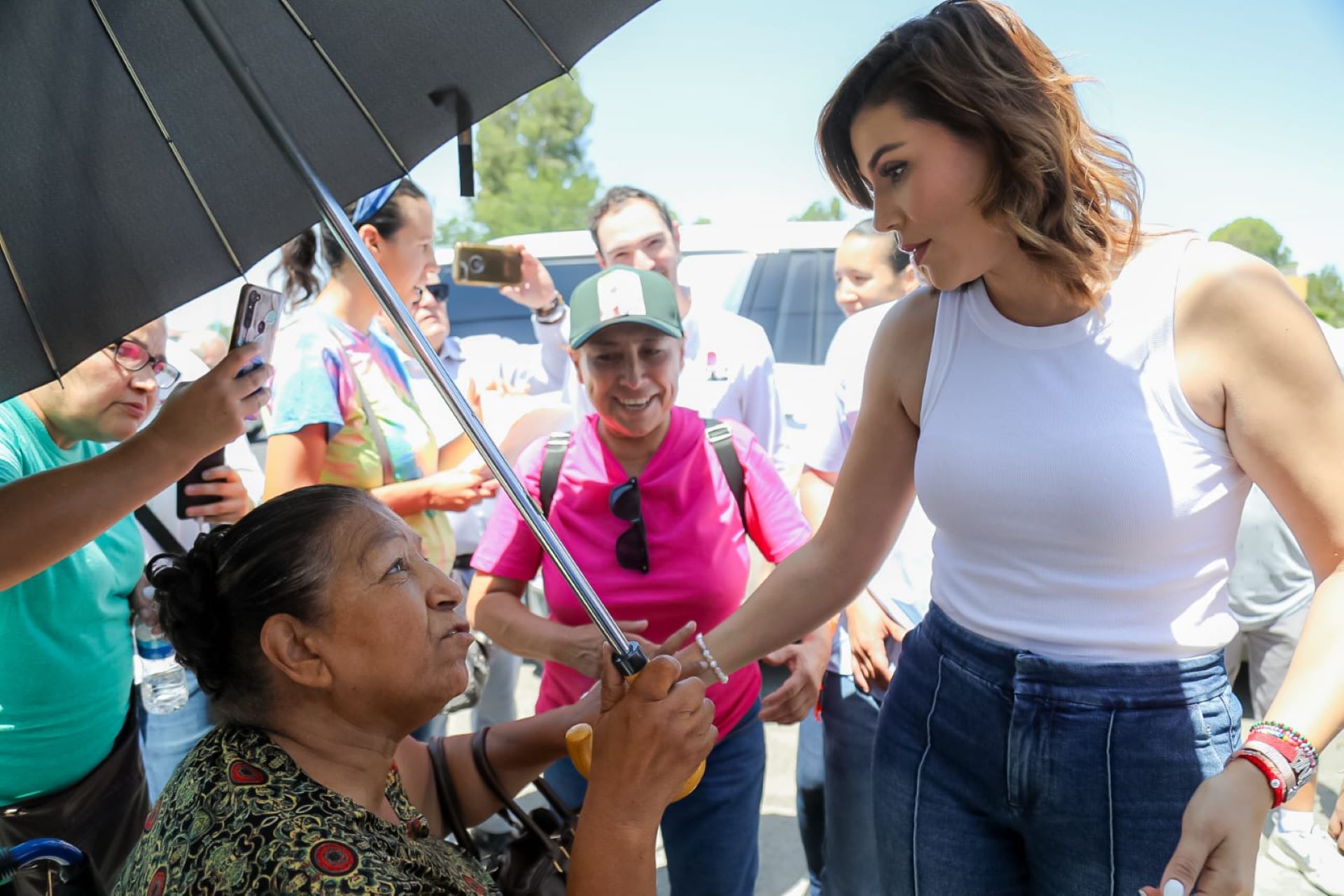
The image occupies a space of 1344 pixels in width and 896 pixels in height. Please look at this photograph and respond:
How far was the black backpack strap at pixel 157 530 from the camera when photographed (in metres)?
2.80

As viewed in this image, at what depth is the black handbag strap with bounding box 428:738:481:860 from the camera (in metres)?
1.79

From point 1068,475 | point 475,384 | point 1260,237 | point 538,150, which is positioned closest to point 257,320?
point 1068,475

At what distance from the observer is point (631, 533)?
7.93 feet

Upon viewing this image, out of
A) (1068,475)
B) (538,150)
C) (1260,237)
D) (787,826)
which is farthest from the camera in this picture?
(538,150)

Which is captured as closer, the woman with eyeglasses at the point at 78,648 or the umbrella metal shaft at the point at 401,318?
the umbrella metal shaft at the point at 401,318

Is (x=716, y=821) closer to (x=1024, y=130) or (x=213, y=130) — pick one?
(x=1024, y=130)

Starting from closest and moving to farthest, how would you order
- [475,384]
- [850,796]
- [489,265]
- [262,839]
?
[262,839]
[850,796]
[489,265]
[475,384]

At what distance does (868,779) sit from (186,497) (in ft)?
6.32

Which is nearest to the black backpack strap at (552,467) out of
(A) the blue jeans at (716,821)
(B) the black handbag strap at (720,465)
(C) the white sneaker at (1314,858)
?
(B) the black handbag strap at (720,465)

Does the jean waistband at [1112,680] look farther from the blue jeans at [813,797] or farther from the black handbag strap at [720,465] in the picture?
the blue jeans at [813,797]

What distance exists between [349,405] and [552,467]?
700 mm

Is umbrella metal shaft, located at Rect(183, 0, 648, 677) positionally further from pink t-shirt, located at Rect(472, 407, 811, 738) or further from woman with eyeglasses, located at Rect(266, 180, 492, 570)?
woman with eyeglasses, located at Rect(266, 180, 492, 570)

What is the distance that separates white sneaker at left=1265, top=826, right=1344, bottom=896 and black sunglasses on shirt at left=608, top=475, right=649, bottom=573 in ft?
8.96

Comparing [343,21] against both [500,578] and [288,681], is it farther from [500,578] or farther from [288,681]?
[500,578]
